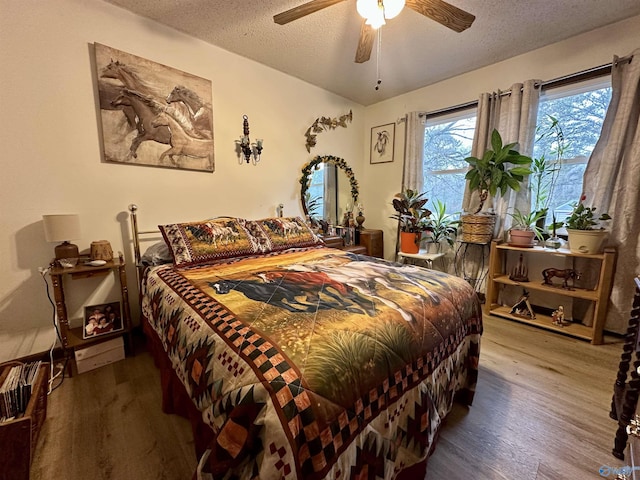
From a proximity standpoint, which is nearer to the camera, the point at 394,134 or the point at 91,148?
the point at 91,148

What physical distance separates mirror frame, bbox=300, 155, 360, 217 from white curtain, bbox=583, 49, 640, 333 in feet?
8.00

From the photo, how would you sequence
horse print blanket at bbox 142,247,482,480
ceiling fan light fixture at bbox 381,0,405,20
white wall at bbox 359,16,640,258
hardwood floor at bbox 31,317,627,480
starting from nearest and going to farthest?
horse print blanket at bbox 142,247,482,480 → hardwood floor at bbox 31,317,627,480 → ceiling fan light fixture at bbox 381,0,405,20 → white wall at bbox 359,16,640,258

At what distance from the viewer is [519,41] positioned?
233cm

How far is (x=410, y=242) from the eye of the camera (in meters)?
3.10

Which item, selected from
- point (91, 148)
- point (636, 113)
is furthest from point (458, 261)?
point (91, 148)

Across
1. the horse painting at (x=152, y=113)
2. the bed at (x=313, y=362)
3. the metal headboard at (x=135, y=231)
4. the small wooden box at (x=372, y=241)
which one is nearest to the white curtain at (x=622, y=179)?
the bed at (x=313, y=362)

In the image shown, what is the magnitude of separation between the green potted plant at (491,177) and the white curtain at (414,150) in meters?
0.68

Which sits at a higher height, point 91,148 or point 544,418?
point 91,148

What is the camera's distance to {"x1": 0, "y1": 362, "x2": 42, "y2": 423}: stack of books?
123 cm

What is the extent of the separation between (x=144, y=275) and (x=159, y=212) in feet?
2.01

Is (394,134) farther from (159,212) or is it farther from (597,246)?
(159,212)

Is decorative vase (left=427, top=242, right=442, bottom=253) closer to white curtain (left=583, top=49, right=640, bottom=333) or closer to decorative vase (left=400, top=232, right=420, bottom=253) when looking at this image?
decorative vase (left=400, top=232, right=420, bottom=253)

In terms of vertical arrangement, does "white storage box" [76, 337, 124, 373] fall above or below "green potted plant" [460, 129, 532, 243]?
below

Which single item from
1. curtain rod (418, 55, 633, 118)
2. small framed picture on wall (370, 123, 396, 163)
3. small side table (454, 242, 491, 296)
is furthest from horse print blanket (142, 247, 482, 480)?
small framed picture on wall (370, 123, 396, 163)
